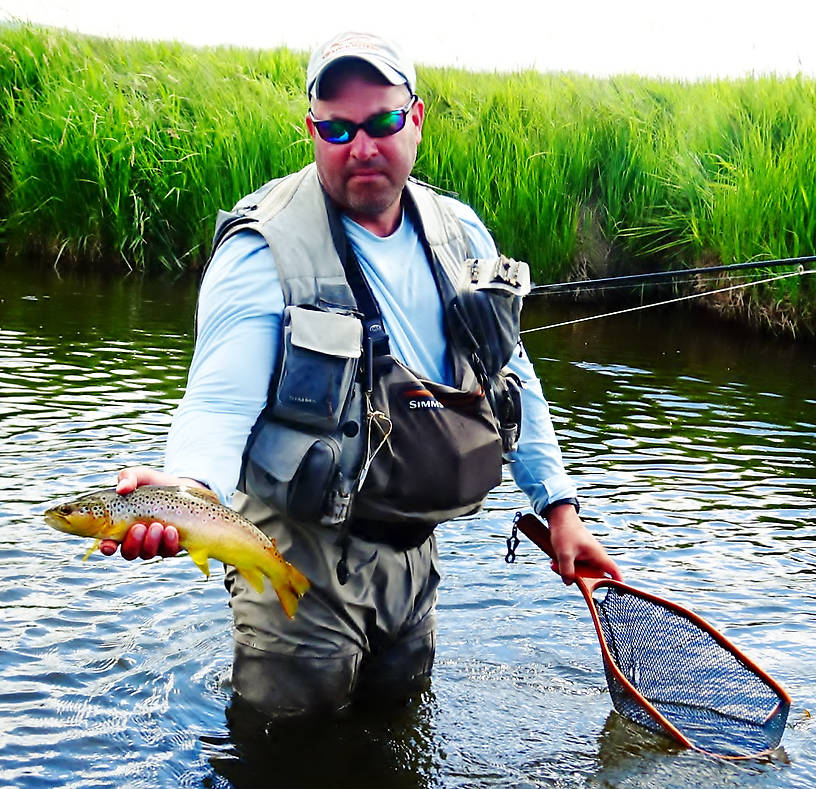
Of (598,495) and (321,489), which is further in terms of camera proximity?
(598,495)

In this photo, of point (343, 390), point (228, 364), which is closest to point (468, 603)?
point (343, 390)

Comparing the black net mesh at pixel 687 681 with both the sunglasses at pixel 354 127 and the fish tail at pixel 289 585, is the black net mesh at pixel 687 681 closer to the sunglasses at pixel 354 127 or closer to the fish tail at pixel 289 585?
the fish tail at pixel 289 585

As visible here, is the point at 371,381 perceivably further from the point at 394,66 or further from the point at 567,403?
the point at 567,403

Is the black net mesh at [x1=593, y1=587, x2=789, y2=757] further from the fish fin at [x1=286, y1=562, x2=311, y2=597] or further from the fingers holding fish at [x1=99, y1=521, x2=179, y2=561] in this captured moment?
the fingers holding fish at [x1=99, y1=521, x2=179, y2=561]

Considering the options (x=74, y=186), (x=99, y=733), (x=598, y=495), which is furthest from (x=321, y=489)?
(x=74, y=186)

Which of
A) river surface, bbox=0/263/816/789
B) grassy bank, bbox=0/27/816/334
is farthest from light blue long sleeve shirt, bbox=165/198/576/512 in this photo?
grassy bank, bbox=0/27/816/334

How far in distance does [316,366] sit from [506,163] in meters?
8.54

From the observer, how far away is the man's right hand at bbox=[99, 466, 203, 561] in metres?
3.00

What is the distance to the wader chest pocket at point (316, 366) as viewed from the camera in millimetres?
3541

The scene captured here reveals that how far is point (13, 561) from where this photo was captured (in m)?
5.82

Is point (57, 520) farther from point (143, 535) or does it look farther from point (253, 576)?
point (253, 576)

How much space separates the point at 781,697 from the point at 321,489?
1.82 meters

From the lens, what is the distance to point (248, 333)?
354 centimetres

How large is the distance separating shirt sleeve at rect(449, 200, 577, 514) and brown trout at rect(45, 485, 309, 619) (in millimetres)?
1199
